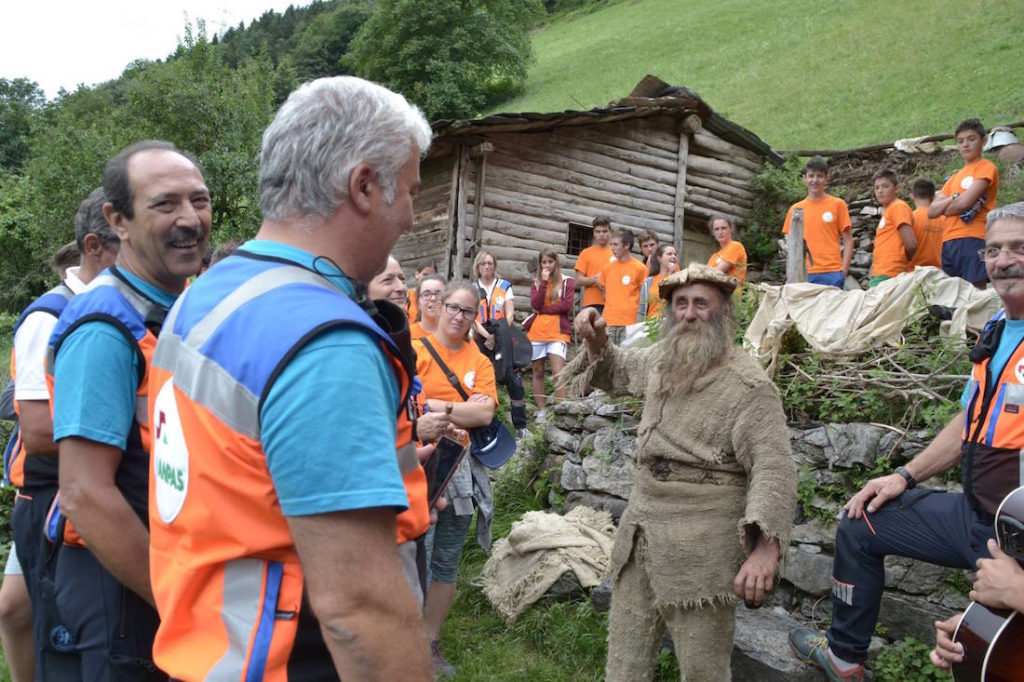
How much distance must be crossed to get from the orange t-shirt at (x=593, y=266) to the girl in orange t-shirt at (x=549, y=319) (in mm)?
796

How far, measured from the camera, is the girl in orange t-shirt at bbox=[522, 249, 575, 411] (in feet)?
30.3

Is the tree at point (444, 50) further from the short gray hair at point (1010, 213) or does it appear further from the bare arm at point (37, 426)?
the bare arm at point (37, 426)

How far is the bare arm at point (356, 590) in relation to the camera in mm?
1146

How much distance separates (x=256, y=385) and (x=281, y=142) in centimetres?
49

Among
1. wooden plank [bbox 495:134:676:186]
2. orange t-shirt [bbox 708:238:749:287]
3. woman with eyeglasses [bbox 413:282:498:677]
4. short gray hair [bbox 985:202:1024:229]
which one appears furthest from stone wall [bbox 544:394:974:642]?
wooden plank [bbox 495:134:676:186]

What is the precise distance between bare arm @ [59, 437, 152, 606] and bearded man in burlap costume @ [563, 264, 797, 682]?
2.20m

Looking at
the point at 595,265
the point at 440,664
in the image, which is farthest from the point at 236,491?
the point at 595,265

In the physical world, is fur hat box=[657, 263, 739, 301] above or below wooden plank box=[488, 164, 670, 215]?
below

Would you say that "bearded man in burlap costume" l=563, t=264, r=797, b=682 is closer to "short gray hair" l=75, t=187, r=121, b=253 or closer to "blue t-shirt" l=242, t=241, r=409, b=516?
"short gray hair" l=75, t=187, r=121, b=253

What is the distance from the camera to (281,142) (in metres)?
1.39

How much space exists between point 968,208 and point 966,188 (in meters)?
0.22

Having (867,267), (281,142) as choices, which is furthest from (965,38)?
(281,142)

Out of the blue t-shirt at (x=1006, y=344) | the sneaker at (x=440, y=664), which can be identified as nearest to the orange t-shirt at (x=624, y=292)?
the sneaker at (x=440, y=664)

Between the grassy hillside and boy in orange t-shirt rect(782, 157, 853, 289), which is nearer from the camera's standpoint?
boy in orange t-shirt rect(782, 157, 853, 289)
